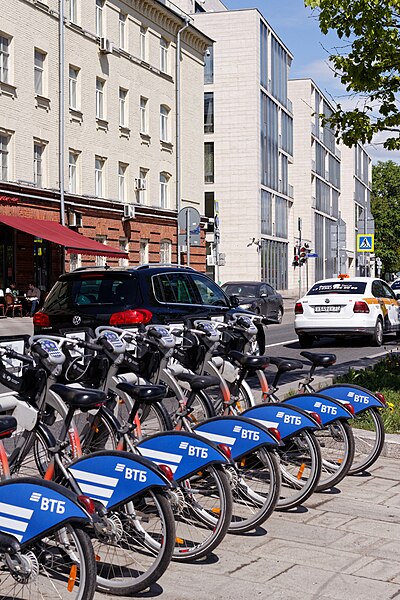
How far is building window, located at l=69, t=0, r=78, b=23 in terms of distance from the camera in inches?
1357

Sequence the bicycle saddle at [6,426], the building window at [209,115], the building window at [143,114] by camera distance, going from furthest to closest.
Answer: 1. the building window at [209,115]
2. the building window at [143,114]
3. the bicycle saddle at [6,426]

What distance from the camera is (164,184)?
4256 centimetres

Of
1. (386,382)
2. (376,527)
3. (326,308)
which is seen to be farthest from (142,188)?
(376,527)

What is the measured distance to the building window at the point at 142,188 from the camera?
39250 mm

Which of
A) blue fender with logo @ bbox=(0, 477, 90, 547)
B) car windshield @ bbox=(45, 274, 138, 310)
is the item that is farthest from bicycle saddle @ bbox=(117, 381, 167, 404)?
car windshield @ bbox=(45, 274, 138, 310)

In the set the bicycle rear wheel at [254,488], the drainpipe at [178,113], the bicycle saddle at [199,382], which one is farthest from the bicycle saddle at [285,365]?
the drainpipe at [178,113]

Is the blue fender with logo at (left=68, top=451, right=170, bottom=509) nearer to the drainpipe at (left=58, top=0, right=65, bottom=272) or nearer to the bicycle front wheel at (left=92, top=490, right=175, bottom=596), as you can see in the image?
the bicycle front wheel at (left=92, top=490, right=175, bottom=596)

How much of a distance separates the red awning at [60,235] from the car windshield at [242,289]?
4135mm

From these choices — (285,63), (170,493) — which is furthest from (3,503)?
(285,63)

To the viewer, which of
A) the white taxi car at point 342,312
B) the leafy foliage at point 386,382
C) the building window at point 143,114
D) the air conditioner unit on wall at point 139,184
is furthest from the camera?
the building window at point 143,114

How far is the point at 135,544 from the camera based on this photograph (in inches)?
182

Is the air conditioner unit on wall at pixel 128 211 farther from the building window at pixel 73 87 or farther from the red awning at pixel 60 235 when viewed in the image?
the building window at pixel 73 87

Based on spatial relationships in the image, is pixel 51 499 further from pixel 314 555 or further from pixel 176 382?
pixel 176 382

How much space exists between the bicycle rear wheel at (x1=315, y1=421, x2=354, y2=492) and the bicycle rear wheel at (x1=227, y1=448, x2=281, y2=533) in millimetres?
1154
